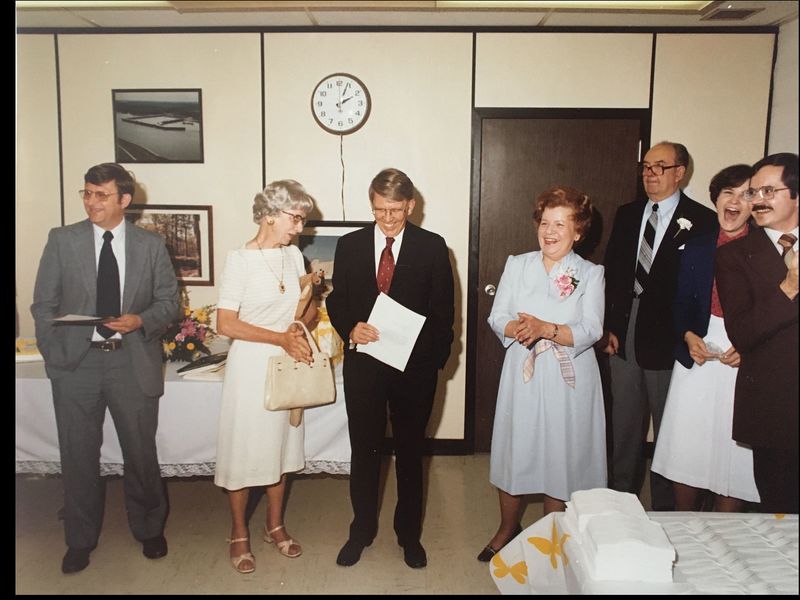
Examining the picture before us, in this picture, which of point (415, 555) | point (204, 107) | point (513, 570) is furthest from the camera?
point (204, 107)

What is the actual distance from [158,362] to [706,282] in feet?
6.40

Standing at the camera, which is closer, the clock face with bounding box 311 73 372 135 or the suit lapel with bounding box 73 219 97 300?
the suit lapel with bounding box 73 219 97 300

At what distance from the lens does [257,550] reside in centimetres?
222

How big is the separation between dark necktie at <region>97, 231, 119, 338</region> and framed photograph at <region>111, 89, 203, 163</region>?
825 mm

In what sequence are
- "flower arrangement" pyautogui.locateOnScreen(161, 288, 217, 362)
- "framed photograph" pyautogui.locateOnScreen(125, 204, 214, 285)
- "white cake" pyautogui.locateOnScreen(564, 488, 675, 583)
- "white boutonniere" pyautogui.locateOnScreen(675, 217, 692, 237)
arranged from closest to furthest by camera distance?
"white cake" pyautogui.locateOnScreen(564, 488, 675, 583) < "white boutonniere" pyautogui.locateOnScreen(675, 217, 692, 237) < "flower arrangement" pyautogui.locateOnScreen(161, 288, 217, 362) < "framed photograph" pyautogui.locateOnScreen(125, 204, 214, 285)

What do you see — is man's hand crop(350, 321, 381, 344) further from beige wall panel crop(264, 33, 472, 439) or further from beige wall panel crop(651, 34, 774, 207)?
beige wall panel crop(651, 34, 774, 207)

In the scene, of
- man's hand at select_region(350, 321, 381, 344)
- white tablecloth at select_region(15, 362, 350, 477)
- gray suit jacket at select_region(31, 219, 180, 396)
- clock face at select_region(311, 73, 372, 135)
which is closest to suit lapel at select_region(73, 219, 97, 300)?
gray suit jacket at select_region(31, 219, 180, 396)

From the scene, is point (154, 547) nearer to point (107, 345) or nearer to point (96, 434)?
point (96, 434)

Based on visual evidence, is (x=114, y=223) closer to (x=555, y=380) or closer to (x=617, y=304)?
(x=555, y=380)

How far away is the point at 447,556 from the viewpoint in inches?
88.1

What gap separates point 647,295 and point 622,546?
1312 millimetres

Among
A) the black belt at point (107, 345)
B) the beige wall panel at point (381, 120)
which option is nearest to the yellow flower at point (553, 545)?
the black belt at point (107, 345)

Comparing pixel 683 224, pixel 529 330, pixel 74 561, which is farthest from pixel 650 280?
pixel 74 561

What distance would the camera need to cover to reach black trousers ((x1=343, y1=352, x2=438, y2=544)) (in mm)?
2111
